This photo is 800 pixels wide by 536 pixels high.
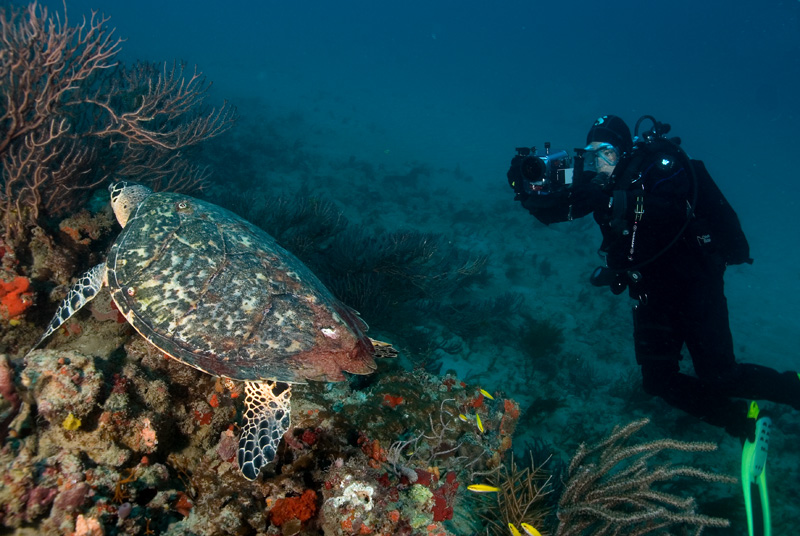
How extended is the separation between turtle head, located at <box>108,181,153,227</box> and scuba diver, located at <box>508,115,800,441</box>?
13.2ft

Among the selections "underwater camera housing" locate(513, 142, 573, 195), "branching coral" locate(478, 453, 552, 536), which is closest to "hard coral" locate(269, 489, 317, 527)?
"branching coral" locate(478, 453, 552, 536)

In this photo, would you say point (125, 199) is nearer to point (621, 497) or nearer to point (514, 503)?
point (514, 503)

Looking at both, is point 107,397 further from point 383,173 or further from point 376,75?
point 376,75

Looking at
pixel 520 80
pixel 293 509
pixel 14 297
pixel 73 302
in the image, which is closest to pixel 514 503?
pixel 293 509

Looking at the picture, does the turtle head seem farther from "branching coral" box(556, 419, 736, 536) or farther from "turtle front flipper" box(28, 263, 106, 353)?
"branching coral" box(556, 419, 736, 536)

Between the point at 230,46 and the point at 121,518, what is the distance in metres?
56.2

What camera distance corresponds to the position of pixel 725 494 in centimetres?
472

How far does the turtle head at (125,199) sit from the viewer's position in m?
3.27

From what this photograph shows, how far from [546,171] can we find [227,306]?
368 cm

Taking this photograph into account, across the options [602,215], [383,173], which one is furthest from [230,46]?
[602,215]

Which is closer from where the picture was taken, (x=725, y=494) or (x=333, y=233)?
(x=725, y=494)

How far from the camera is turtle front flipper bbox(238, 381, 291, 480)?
2203 millimetres

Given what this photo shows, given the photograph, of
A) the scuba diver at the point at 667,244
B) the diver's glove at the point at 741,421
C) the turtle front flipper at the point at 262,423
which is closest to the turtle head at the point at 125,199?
the turtle front flipper at the point at 262,423

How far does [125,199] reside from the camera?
329 cm
